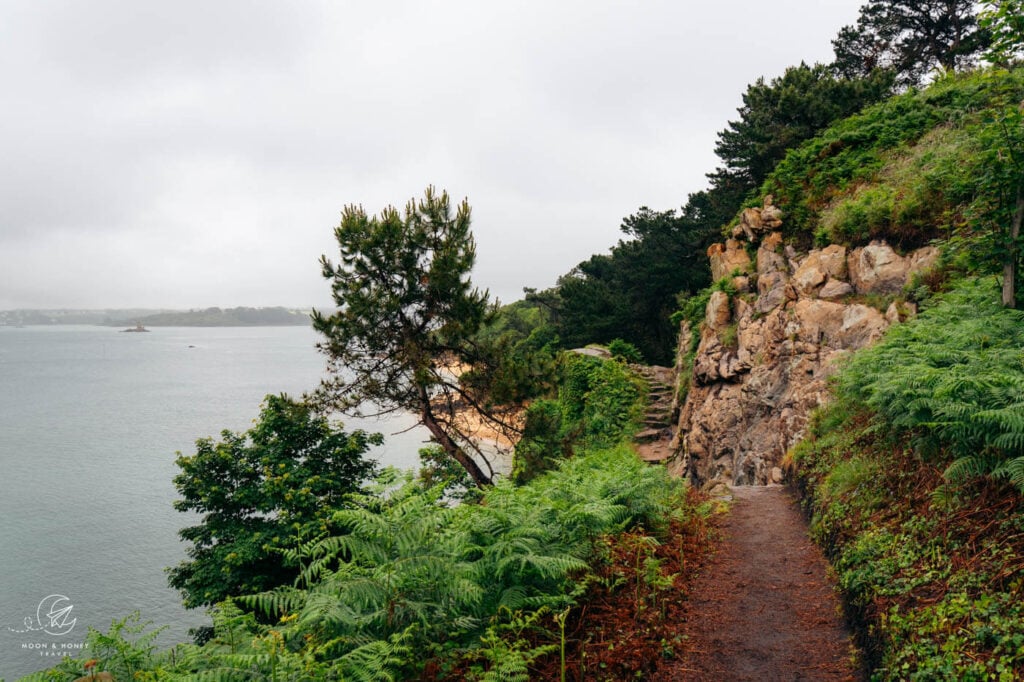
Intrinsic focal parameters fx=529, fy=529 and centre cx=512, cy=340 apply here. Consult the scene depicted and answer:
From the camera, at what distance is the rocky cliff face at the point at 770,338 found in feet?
41.2

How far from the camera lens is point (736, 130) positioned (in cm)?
2528

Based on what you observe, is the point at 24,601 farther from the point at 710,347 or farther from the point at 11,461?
the point at 710,347

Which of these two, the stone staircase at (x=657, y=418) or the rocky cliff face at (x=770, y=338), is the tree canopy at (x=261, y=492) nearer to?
the rocky cliff face at (x=770, y=338)

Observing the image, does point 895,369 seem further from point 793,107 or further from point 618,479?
point 793,107

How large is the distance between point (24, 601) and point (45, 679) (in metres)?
20.8

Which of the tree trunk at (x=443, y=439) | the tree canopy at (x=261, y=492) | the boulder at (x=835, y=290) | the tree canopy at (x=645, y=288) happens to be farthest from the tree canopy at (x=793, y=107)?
the tree canopy at (x=261, y=492)

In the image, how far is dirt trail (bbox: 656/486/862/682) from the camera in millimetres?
4488

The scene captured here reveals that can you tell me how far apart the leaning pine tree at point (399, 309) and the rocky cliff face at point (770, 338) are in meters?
7.41

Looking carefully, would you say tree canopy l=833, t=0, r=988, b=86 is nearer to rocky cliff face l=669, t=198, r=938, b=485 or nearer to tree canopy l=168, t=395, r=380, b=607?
rocky cliff face l=669, t=198, r=938, b=485

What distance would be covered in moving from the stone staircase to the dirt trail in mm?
13359

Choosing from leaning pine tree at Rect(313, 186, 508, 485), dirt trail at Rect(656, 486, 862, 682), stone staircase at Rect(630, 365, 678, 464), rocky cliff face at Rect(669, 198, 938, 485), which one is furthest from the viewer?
stone staircase at Rect(630, 365, 678, 464)

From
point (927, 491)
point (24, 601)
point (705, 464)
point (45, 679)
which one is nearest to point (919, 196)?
point (705, 464)

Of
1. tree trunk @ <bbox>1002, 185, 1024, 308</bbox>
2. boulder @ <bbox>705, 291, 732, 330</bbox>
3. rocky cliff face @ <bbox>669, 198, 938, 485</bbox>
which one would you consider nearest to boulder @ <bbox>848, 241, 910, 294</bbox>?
rocky cliff face @ <bbox>669, 198, 938, 485</bbox>

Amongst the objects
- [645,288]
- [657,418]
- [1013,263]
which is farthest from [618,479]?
[645,288]
